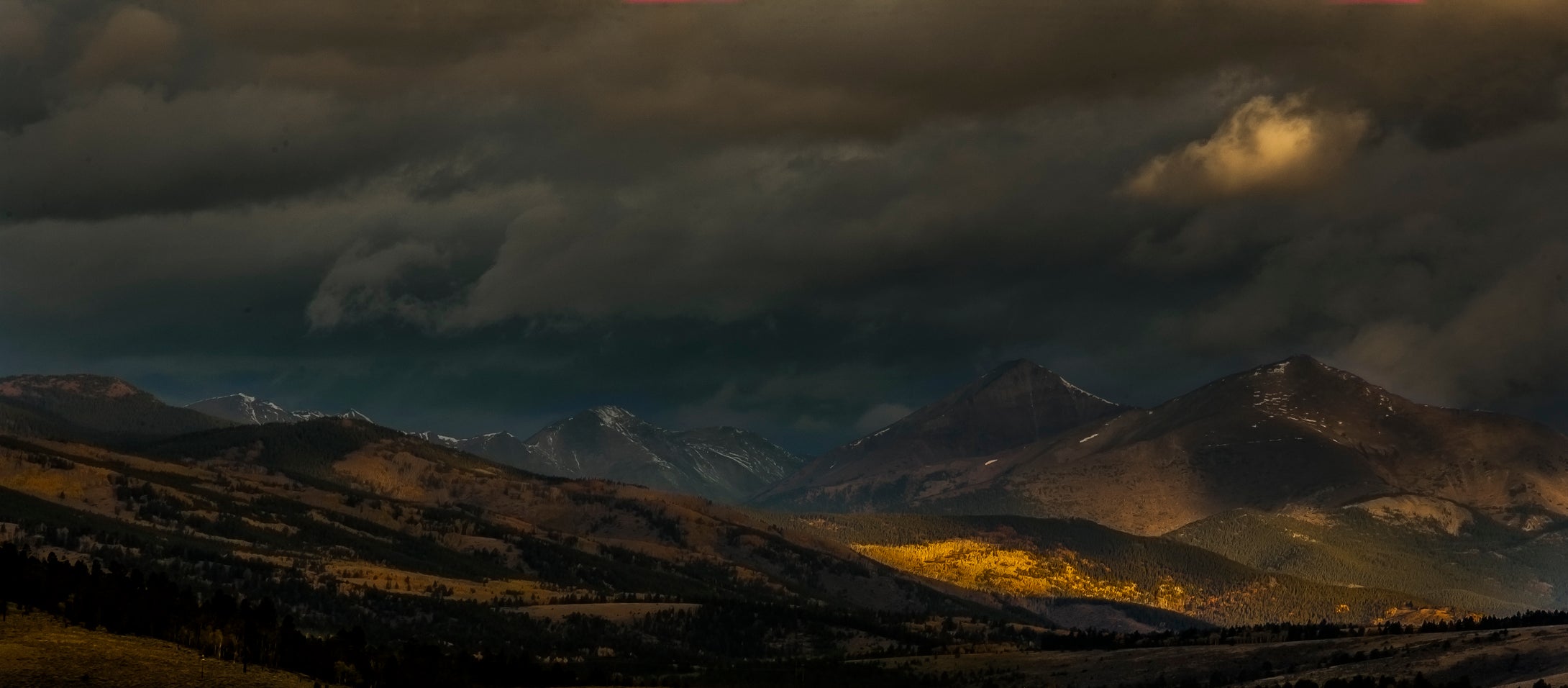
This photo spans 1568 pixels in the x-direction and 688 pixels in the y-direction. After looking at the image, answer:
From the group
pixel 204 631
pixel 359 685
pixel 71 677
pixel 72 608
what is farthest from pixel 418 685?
pixel 71 677

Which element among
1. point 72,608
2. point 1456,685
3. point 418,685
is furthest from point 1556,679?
point 72,608

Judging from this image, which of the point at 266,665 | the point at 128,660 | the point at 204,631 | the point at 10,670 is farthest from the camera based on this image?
the point at 204,631

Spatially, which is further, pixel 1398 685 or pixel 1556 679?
pixel 1398 685

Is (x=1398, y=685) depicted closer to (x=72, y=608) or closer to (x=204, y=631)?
(x=204, y=631)

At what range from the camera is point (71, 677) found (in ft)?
481

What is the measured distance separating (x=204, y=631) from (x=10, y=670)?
4913 centimetres

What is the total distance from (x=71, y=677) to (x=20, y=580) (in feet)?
183

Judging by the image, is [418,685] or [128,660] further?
[418,685]

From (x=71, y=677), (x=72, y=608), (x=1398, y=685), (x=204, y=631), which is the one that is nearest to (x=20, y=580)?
(x=72, y=608)

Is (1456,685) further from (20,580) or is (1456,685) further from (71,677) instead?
(20,580)

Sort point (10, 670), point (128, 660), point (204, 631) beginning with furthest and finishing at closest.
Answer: point (204, 631), point (128, 660), point (10, 670)

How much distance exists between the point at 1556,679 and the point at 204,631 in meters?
150

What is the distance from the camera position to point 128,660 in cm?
15700

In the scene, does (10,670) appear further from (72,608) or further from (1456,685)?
(1456,685)
